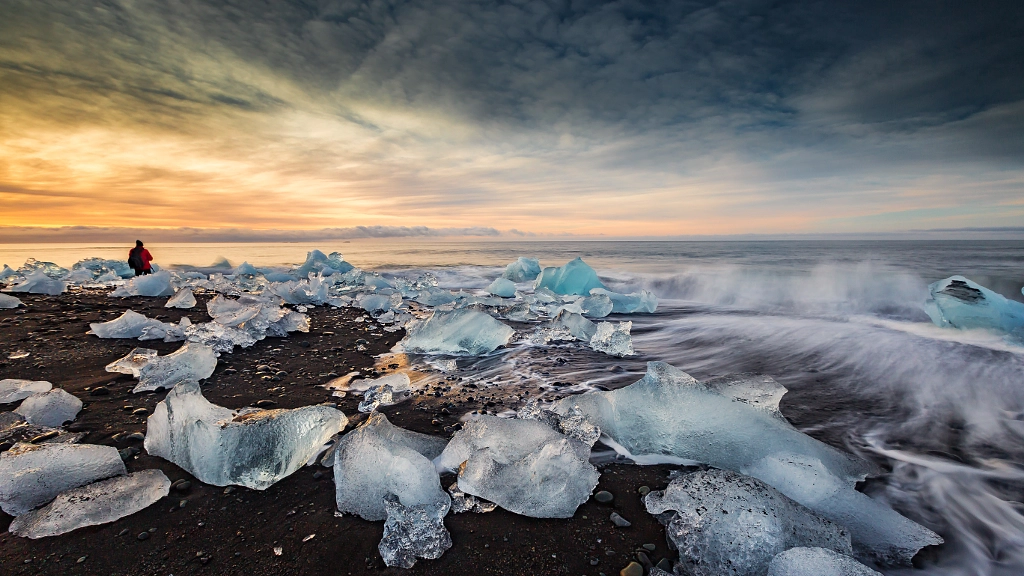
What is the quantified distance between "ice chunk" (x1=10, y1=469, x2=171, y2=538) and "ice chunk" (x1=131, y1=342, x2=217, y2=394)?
150 cm

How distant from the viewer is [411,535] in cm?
173

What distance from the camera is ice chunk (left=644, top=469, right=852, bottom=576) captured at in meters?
1.59

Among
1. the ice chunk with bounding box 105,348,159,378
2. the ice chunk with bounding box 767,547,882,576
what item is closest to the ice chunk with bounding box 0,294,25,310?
the ice chunk with bounding box 105,348,159,378

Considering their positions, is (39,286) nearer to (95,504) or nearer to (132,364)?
(132,364)

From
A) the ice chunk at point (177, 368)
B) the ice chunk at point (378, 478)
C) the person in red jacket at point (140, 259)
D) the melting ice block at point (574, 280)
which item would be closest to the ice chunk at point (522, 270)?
the melting ice block at point (574, 280)

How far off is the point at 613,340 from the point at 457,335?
1.99 meters

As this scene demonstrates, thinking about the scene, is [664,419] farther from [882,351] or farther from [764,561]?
[882,351]

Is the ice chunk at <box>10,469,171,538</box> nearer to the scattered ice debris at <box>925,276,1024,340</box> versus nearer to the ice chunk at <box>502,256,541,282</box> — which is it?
the scattered ice debris at <box>925,276,1024,340</box>

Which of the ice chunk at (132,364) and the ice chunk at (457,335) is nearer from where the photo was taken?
the ice chunk at (132,364)

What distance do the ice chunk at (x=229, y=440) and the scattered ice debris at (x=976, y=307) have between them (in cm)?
792

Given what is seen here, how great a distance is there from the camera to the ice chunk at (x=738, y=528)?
159 centimetres

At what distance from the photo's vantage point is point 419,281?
43.2ft

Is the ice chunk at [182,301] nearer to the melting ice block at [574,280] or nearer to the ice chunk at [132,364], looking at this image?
the ice chunk at [132,364]

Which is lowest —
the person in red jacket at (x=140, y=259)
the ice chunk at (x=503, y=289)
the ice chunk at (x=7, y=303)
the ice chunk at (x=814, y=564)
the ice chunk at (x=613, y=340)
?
the ice chunk at (x=503, y=289)
